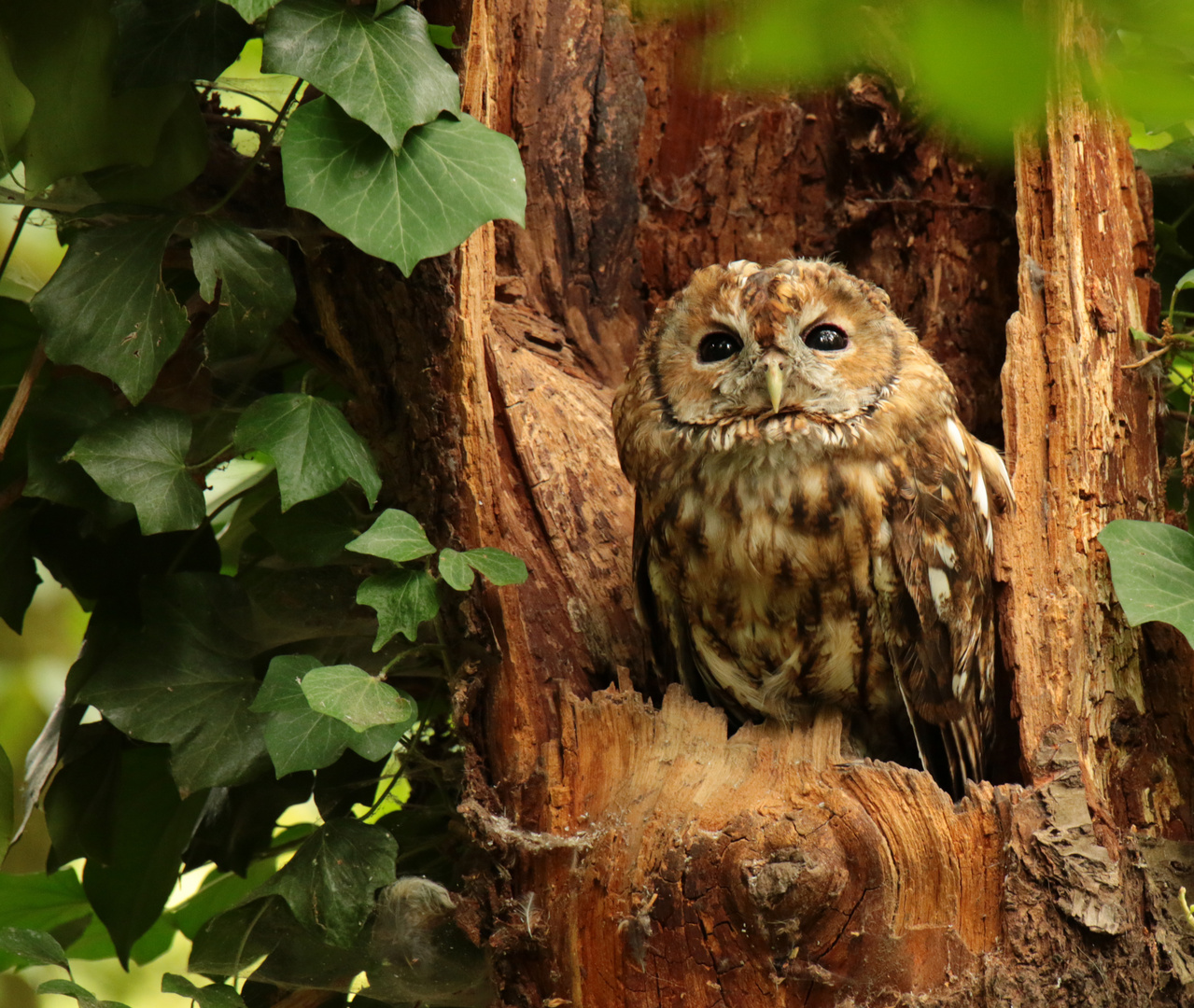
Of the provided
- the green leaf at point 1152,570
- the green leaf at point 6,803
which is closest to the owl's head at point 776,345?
the green leaf at point 1152,570

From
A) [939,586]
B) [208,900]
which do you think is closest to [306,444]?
[939,586]

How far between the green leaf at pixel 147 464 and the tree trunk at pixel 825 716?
0.34 metres

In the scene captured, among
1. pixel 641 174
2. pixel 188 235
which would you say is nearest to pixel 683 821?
pixel 188 235

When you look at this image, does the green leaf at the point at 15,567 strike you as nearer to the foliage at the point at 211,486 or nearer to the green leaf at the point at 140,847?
the foliage at the point at 211,486

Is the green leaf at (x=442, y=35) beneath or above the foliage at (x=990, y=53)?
beneath

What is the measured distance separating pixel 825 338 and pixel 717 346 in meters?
0.21

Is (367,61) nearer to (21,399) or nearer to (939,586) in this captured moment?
(21,399)

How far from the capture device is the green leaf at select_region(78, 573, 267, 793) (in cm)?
183

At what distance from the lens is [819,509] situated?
6.55 feet

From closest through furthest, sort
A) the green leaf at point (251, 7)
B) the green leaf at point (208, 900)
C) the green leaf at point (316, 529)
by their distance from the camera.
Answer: the green leaf at point (251, 7) < the green leaf at point (316, 529) < the green leaf at point (208, 900)

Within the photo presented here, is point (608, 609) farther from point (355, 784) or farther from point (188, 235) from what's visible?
point (188, 235)

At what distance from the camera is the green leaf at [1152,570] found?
1685 millimetres

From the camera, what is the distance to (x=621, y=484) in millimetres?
2420

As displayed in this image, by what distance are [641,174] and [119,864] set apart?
1.90m
